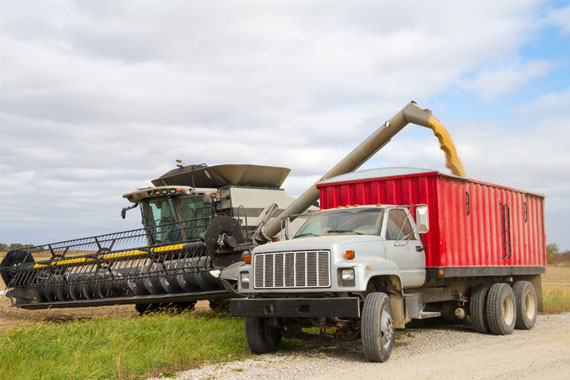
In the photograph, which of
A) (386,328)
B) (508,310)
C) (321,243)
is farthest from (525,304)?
(321,243)

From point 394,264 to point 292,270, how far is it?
1.50 m

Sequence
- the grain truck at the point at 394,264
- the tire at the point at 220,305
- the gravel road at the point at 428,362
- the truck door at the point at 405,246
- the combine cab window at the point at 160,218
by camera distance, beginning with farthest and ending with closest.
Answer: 1. the tire at the point at 220,305
2. the combine cab window at the point at 160,218
3. the truck door at the point at 405,246
4. the grain truck at the point at 394,264
5. the gravel road at the point at 428,362

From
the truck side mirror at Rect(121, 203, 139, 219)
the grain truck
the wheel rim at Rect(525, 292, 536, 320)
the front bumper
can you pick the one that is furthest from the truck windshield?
the truck side mirror at Rect(121, 203, 139, 219)

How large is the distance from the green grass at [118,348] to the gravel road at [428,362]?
514 mm

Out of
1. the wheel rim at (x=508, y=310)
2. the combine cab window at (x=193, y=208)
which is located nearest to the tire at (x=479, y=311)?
the wheel rim at (x=508, y=310)

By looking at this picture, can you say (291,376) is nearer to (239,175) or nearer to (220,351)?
(220,351)

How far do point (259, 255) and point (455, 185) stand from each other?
390 cm

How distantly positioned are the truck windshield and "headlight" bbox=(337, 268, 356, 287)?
1122 millimetres

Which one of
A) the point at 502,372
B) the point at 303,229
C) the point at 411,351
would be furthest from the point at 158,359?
the point at 502,372

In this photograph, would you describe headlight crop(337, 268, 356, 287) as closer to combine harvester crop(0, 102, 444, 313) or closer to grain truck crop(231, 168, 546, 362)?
grain truck crop(231, 168, 546, 362)

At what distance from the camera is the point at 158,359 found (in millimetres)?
7480

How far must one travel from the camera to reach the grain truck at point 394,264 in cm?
766

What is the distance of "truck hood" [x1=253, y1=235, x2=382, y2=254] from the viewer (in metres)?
7.75

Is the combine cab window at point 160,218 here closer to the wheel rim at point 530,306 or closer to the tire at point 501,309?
the tire at point 501,309
